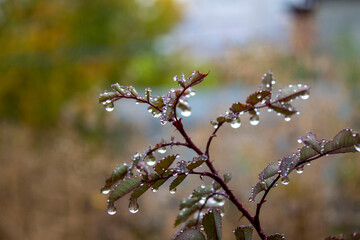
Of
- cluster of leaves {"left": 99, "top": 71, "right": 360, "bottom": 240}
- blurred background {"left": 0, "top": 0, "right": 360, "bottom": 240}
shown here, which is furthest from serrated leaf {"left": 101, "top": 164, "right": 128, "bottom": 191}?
blurred background {"left": 0, "top": 0, "right": 360, "bottom": 240}

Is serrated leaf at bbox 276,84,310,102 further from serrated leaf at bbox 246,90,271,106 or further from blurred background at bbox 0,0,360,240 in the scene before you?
blurred background at bbox 0,0,360,240

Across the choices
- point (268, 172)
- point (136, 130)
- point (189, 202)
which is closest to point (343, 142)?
point (268, 172)

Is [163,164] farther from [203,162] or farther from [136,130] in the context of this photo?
[136,130]

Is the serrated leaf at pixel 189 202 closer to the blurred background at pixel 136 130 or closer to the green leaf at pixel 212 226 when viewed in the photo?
the green leaf at pixel 212 226

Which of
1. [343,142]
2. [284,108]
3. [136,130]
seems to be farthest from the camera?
[136,130]

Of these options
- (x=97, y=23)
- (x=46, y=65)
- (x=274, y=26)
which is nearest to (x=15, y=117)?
(x=46, y=65)

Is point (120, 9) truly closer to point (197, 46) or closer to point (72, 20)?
point (72, 20)
